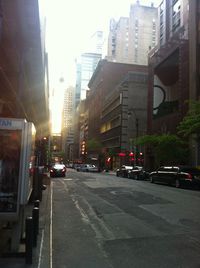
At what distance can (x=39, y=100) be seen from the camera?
27.6 m

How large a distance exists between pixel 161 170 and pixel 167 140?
8.08 metres

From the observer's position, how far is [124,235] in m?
9.20

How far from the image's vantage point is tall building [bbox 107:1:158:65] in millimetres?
130875

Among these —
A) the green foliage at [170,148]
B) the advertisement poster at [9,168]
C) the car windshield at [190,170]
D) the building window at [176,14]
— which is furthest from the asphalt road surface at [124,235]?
the building window at [176,14]

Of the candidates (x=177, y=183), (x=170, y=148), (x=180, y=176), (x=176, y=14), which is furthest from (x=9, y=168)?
(x=176, y=14)

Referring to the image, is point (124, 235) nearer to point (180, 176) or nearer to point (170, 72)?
point (180, 176)

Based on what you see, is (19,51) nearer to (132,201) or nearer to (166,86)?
(132,201)

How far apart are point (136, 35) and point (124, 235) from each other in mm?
129603

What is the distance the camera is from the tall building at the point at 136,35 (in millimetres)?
130875

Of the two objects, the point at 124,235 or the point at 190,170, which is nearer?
the point at 124,235

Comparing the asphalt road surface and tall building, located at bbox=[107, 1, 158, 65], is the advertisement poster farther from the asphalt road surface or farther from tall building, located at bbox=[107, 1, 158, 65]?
tall building, located at bbox=[107, 1, 158, 65]

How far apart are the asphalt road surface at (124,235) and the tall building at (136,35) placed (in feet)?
397

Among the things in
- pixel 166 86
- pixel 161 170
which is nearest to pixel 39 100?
pixel 161 170

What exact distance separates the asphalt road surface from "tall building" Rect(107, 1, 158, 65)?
120906 mm
